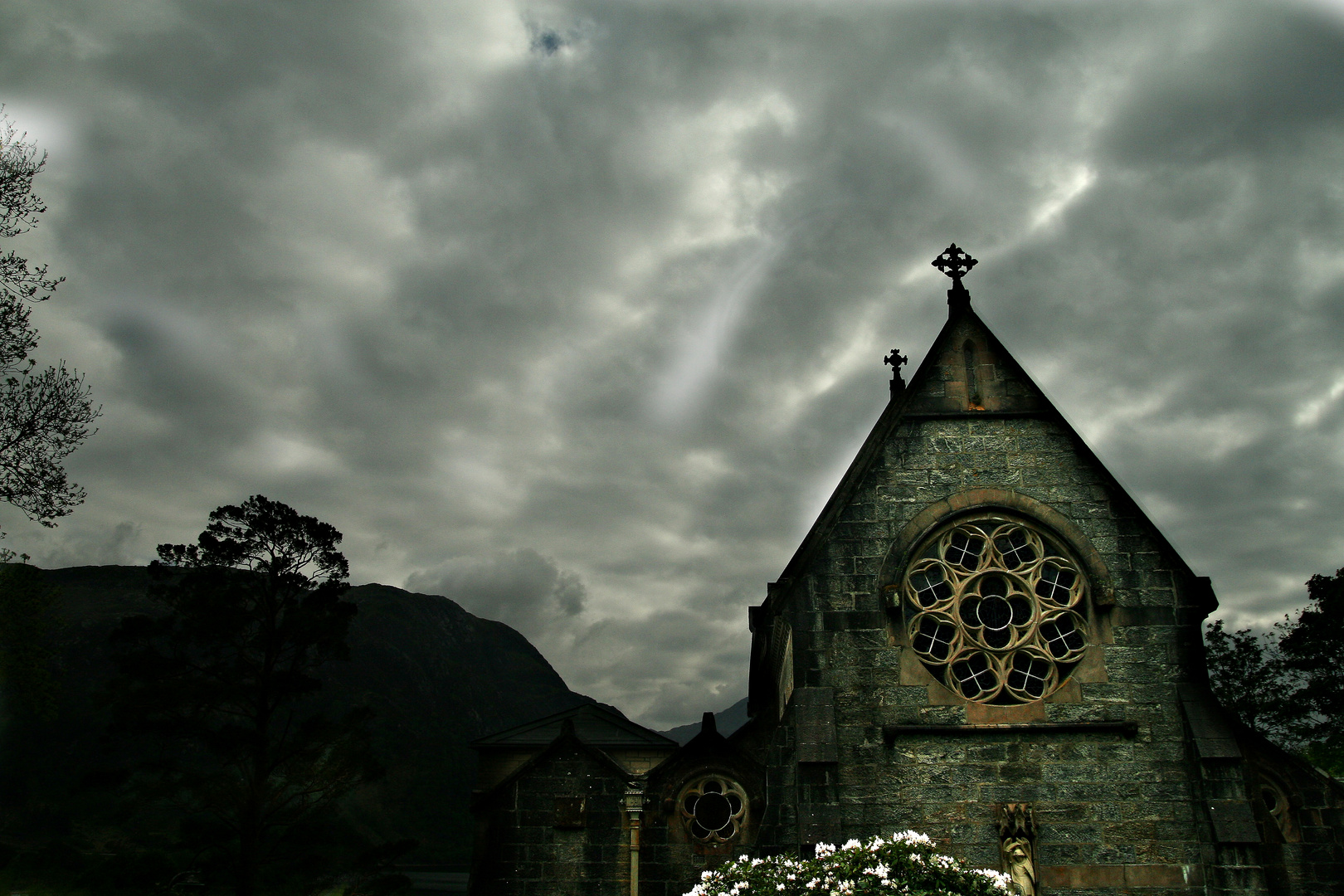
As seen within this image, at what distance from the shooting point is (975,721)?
41.3ft

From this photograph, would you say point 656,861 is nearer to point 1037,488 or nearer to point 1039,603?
point 1039,603

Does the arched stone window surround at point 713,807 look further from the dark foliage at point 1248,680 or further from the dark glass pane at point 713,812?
the dark foliage at point 1248,680

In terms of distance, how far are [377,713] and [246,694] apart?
107 metres

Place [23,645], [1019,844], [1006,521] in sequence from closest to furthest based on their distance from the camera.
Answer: [1019,844] < [1006,521] < [23,645]

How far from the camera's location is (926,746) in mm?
12461

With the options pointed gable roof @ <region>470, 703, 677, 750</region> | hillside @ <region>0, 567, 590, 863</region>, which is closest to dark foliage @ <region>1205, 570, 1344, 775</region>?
pointed gable roof @ <region>470, 703, 677, 750</region>

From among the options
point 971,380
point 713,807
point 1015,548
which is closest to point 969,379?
point 971,380

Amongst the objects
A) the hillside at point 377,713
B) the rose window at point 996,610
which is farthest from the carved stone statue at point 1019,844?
the hillside at point 377,713

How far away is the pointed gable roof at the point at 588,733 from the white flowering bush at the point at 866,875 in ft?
52.6

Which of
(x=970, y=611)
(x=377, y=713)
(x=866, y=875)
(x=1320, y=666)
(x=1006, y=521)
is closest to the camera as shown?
(x=866, y=875)

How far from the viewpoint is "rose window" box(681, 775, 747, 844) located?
13875mm

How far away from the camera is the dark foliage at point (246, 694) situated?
21516 millimetres

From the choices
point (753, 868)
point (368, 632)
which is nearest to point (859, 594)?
point (753, 868)

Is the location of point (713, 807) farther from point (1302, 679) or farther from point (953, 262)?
point (1302, 679)
